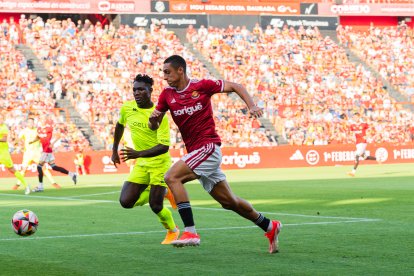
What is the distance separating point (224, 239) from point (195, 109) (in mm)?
2387

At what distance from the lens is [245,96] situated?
10578 mm

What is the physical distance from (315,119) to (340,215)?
105 ft

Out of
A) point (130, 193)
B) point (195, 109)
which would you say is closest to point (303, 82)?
point (130, 193)

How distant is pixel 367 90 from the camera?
5241 cm

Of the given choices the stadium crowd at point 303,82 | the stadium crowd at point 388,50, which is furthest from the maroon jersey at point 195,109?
the stadium crowd at point 388,50

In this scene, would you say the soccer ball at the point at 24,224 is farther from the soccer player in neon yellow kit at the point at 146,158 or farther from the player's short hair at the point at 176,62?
the player's short hair at the point at 176,62

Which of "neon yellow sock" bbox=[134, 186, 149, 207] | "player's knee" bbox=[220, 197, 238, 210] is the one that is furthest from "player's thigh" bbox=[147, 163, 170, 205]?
"player's knee" bbox=[220, 197, 238, 210]

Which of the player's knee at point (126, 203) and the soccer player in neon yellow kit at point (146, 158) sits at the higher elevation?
the soccer player in neon yellow kit at point (146, 158)

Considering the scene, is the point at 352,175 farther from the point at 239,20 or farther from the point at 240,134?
the point at 239,20

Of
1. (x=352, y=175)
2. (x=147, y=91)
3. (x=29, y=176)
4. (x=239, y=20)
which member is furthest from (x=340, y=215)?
(x=239, y=20)

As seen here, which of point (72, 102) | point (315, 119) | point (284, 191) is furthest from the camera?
point (315, 119)

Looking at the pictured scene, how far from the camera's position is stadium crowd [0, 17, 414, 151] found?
44.6 metres

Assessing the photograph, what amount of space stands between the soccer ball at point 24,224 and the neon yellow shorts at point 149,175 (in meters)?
1.46

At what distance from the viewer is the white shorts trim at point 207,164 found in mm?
10984
